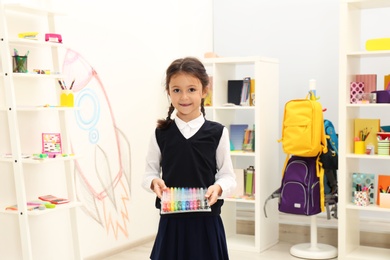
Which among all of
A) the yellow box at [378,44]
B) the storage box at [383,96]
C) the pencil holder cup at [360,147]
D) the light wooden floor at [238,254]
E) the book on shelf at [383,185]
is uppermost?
the yellow box at [378,44]

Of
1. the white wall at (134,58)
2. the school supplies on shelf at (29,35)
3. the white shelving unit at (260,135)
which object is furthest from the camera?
the white shelving unit at (260,135)

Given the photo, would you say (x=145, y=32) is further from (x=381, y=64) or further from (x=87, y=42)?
(x=381, y=64)

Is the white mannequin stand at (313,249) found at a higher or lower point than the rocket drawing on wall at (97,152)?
lower

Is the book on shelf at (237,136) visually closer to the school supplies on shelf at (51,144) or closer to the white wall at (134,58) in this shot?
the white wall at (134,58)

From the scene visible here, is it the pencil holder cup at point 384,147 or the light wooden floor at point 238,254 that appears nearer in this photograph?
the pencil holder cup at point 384,147

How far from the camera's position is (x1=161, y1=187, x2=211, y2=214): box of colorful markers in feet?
6.96

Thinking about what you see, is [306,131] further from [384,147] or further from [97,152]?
[97,152]

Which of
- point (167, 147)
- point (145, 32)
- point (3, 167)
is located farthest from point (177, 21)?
point (167, 147)

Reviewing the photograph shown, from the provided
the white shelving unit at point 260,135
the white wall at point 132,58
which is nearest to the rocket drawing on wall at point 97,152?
the white wall at point 132,58

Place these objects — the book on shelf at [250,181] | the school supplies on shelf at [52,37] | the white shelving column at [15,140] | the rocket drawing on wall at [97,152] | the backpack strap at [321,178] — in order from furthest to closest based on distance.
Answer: the book on shelf at [250,181] < the backpack strap at [321,178] < the rocket drawing on wall at [97,152] < the school supplies on shelf at [52,37] < the white shelving column at [15,140]

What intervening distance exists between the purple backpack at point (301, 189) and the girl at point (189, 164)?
1.87m

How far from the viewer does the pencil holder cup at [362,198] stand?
3.93 meters

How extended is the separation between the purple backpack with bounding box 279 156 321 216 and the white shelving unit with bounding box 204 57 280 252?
0.24 meters

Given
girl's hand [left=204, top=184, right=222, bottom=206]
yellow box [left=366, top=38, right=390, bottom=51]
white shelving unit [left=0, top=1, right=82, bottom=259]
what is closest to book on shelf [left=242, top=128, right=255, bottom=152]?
yellow box [left=366, top=38, right=390, bottom=51]
